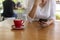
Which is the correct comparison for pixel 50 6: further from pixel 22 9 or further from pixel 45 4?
pixel 22 9

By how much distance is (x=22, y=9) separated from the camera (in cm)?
441

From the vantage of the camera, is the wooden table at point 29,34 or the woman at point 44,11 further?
the woman at point 44,11

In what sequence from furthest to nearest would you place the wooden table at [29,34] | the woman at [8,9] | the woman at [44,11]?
the woman at [8,9]
the woman at [44,11]
the wooden table at [29,34]

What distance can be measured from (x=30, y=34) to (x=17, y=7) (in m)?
3.14

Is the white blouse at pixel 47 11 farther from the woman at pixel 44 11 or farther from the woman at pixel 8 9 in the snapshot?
the woman at pixel 8 9

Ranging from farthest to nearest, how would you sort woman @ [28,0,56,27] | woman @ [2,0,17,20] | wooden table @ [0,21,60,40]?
woman @ [2,0,17,20], woman @ [28,0,56,27], wooden table @ [0,21,60,40]

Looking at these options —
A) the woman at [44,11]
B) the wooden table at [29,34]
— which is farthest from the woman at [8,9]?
the wooden table at [29,34]

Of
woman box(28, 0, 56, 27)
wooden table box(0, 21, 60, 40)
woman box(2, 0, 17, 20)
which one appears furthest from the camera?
woman box(2, 0, 17, 20)

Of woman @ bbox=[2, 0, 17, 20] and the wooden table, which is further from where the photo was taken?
woman @ bbox=[2, 0, 17, 20]

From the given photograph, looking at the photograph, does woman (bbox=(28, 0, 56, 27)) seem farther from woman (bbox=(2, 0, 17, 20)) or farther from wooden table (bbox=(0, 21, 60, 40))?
woman (bbox=(2, 0, 17, 20))

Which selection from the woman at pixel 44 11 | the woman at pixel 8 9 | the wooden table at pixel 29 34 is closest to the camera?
the wooden table at pixel 29 34

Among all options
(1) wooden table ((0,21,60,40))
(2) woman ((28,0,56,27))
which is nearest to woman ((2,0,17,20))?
(2) woman ((28,0,56,27))

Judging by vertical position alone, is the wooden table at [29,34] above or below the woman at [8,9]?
below

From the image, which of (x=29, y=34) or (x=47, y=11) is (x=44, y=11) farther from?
(x=29, y=34)
